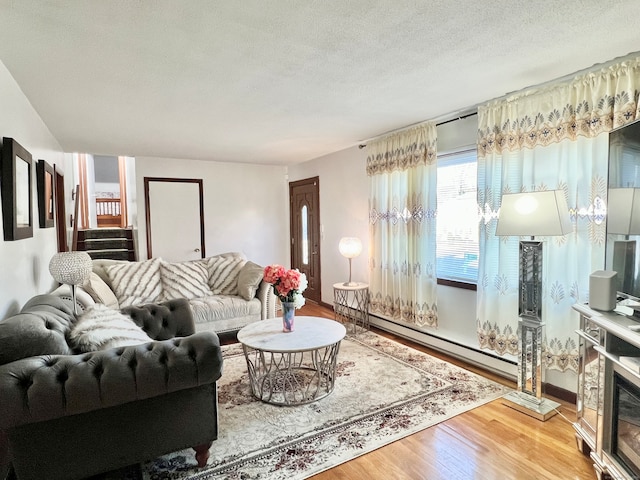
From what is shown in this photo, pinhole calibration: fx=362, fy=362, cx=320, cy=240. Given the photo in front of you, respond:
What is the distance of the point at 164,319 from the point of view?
2850 mm

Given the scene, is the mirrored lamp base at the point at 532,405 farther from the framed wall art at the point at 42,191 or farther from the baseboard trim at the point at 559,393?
the framed wall art at the point at 42,191

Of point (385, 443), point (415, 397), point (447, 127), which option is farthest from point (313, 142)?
point (385, 443)

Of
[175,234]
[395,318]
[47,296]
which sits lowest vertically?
[395,318]

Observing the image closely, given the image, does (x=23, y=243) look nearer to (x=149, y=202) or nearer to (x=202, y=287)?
(x=202, y=287)

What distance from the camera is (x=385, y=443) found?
2225 mm

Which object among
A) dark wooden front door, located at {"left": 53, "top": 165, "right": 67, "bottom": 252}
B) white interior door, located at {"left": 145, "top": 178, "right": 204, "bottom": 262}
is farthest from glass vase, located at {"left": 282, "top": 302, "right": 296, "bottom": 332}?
white interior door, located at {"left": 145, "top": 178, "right": 204, "bottom": 262}

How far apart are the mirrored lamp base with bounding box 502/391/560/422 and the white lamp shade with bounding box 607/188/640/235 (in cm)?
130

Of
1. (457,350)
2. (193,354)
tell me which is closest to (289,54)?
(193,354)

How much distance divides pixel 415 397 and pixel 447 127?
8.37 feet

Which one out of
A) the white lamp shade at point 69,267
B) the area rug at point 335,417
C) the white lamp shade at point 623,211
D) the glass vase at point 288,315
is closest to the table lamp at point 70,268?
the white lamp shade at point 69,267

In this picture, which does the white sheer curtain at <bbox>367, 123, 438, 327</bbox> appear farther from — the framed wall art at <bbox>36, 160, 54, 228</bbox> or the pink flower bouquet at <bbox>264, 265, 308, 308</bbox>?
the framed wall art at <bbox>36, 160, 54, 228</bbox>

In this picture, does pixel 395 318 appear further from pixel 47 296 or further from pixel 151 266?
pixel 47 296

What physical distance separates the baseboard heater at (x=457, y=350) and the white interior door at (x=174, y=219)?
3.23 meters

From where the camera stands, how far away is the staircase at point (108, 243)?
6230mm
